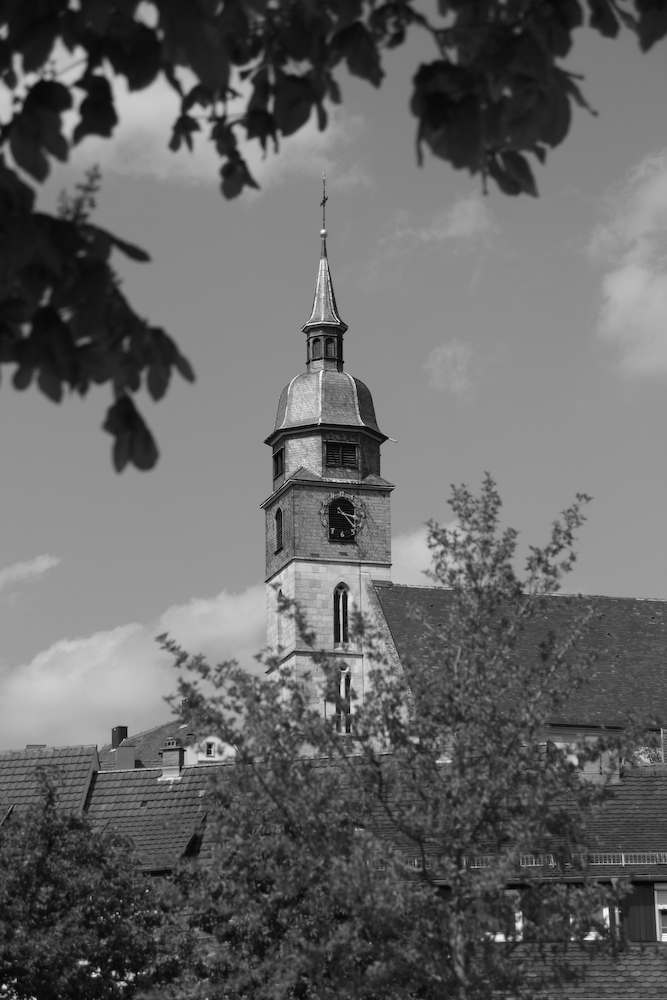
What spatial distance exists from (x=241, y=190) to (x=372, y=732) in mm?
11672

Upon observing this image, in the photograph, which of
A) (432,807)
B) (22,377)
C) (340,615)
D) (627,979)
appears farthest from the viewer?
(340,615)

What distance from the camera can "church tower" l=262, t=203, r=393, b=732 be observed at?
61.0 meters

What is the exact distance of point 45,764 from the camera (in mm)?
34875

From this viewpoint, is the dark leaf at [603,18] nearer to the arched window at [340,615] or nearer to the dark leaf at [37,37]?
the dark leaf at [37,37]

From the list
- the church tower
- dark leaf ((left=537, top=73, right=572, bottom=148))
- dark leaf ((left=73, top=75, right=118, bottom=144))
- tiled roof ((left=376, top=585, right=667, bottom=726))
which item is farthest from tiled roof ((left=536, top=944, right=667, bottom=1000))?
the church tower

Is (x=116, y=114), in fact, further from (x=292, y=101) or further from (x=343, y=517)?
(x=343, y=517)

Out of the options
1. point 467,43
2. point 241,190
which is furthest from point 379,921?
point 467,43

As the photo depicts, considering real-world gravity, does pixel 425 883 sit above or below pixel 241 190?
below

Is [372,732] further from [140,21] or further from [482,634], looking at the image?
[140,21]

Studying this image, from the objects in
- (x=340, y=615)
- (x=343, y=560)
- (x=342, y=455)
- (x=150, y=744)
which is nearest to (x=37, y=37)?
(x=340, y=615)

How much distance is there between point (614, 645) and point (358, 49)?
54.6 metres

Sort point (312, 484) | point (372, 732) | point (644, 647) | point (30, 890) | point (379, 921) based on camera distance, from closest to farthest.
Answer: point (379, 921) < point (372, 732) < point (30, 890) < point (644, 647) < point (312, 484)

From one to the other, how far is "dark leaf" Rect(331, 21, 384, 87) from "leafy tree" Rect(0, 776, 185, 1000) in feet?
A: 54.6

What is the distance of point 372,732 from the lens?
1689 cm
